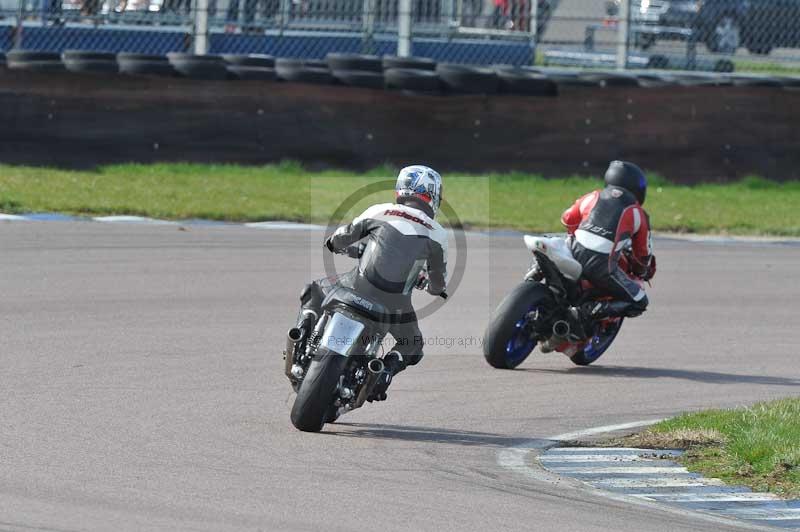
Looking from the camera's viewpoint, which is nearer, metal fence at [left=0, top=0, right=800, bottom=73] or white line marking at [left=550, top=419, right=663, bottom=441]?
white line marking at [left=550, top=419, right=663, bottom=441]

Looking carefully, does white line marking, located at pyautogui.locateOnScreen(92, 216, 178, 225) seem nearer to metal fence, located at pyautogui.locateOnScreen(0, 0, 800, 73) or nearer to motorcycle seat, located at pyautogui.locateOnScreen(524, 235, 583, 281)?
metal fence, located at pyautogui.locateOnScreen(0, 0, 800, 73)

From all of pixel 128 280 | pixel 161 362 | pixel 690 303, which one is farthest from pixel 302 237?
pixel 161 362

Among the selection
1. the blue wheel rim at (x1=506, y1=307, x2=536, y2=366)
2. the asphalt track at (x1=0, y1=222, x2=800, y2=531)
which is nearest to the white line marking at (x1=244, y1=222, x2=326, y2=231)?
the asphalt track at (x1=0, y1=222, x2=800, y2=531)

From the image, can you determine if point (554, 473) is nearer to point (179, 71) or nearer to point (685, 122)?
point (179, 71)

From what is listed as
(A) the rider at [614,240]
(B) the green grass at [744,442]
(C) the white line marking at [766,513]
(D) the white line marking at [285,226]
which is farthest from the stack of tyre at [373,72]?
(C) the white line marking at [766,513]

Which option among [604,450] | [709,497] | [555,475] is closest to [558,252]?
[604,450]

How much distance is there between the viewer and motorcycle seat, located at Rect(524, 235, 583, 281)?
9.24m

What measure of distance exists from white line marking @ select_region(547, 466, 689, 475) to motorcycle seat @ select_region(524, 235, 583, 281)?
2.70 meters

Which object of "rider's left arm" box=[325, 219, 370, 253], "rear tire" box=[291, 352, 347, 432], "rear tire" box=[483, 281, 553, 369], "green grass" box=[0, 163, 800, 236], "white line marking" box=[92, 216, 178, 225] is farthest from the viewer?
"green grass" box=[0, 163, 800, 236]

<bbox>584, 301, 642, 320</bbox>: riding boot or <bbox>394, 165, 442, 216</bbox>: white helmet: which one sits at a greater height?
<bbox>394, 165, 442, 216</bbox>: white helmet

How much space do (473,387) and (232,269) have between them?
4.21m

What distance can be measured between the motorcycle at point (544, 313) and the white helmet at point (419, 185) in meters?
1.80

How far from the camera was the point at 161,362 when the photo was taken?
8.73 m

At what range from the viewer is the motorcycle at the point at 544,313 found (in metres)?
9.09
